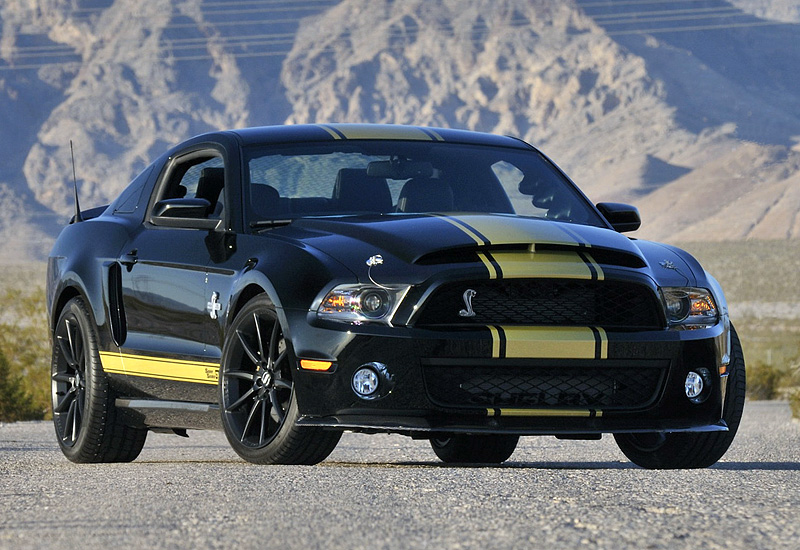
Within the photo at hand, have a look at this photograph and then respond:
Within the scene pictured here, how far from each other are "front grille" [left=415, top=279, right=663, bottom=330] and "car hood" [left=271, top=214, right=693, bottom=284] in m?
0.14

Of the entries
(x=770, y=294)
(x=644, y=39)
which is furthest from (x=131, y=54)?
(x=770, y=294)

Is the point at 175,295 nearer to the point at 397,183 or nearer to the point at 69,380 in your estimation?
the point at 397,183

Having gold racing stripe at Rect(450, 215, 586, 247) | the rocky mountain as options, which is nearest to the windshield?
gold racing stripe at Rect(450, 215, 586, 247)

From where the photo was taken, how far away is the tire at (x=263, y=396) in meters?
6.60

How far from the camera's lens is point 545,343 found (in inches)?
251

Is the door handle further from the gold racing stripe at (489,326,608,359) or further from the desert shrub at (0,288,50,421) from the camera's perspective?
the desert shrub at (0,288,50,421)

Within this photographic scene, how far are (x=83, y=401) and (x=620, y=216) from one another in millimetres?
3154

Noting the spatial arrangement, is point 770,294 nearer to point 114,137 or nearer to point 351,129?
point 351,129

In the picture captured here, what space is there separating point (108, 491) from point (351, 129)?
112 inches

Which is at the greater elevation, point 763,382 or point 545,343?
point 545,343

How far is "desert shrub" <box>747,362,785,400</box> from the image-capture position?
35031mm

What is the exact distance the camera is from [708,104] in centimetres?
15525

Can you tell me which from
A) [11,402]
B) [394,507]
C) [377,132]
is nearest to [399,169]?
[377,132]

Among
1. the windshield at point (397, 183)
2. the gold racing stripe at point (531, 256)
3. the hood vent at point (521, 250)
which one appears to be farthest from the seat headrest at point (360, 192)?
the hood vent at point (521, 250)
